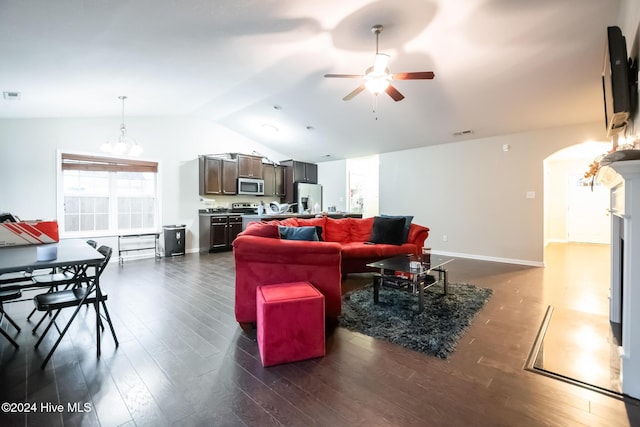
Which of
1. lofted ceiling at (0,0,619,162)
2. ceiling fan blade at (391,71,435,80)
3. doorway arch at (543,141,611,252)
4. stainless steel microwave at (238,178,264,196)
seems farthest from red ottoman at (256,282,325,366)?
doorway arch at (543,141,611,252)

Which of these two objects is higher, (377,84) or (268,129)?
(268,129)

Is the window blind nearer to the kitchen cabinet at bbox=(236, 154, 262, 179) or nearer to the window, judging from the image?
the window

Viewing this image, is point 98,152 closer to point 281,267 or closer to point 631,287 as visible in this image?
point 281,267

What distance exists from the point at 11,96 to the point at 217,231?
3.93 metres

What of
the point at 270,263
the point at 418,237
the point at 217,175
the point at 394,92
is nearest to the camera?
the point at 270,263

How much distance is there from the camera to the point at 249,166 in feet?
24.7

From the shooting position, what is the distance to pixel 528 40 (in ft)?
10.4

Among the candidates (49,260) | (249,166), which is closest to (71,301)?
(49,260)

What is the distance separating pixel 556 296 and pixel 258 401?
Answer: 372 centimetres

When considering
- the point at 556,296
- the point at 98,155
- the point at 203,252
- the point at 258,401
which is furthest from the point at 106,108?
the point at 556,296

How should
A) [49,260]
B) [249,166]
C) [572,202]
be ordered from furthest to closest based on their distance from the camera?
[572,202], [249,166], [49,260]

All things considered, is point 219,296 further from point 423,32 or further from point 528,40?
point 528,40

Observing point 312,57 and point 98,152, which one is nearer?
point 312,57

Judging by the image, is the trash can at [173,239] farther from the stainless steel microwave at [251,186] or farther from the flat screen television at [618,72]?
the flat screen television at [618,72]
